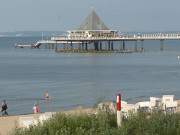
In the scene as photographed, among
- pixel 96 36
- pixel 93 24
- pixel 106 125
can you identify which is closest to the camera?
pixel 106 125

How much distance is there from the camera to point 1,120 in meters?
18.9

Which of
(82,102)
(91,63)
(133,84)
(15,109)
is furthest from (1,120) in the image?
(91,63)

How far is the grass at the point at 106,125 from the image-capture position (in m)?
9.71

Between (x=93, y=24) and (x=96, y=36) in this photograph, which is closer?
(x=96, y=36)

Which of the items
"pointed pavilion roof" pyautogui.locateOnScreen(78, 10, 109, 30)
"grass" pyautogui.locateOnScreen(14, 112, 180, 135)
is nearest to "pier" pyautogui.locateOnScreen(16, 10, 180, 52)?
"pointed pavilion roof" pyautogui.locateOnScreen(78, 10, 109, 30)

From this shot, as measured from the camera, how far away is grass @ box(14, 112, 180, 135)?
971 cm

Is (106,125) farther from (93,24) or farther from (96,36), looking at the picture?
(93,24)

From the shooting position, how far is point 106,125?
32.9 ft

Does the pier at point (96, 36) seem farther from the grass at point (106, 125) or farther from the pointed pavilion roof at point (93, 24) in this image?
the grass at point (106, 125)

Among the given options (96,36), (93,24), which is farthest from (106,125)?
(93,24)

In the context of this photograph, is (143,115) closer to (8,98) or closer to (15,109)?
(15,109)

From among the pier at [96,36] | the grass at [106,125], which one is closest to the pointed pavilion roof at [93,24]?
the pier at [96,36]

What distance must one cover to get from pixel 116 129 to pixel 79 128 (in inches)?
22.9

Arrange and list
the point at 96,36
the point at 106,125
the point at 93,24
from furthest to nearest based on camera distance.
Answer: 1. the point at 93,24
2. the point at 96,36
3. the point at 106,125
